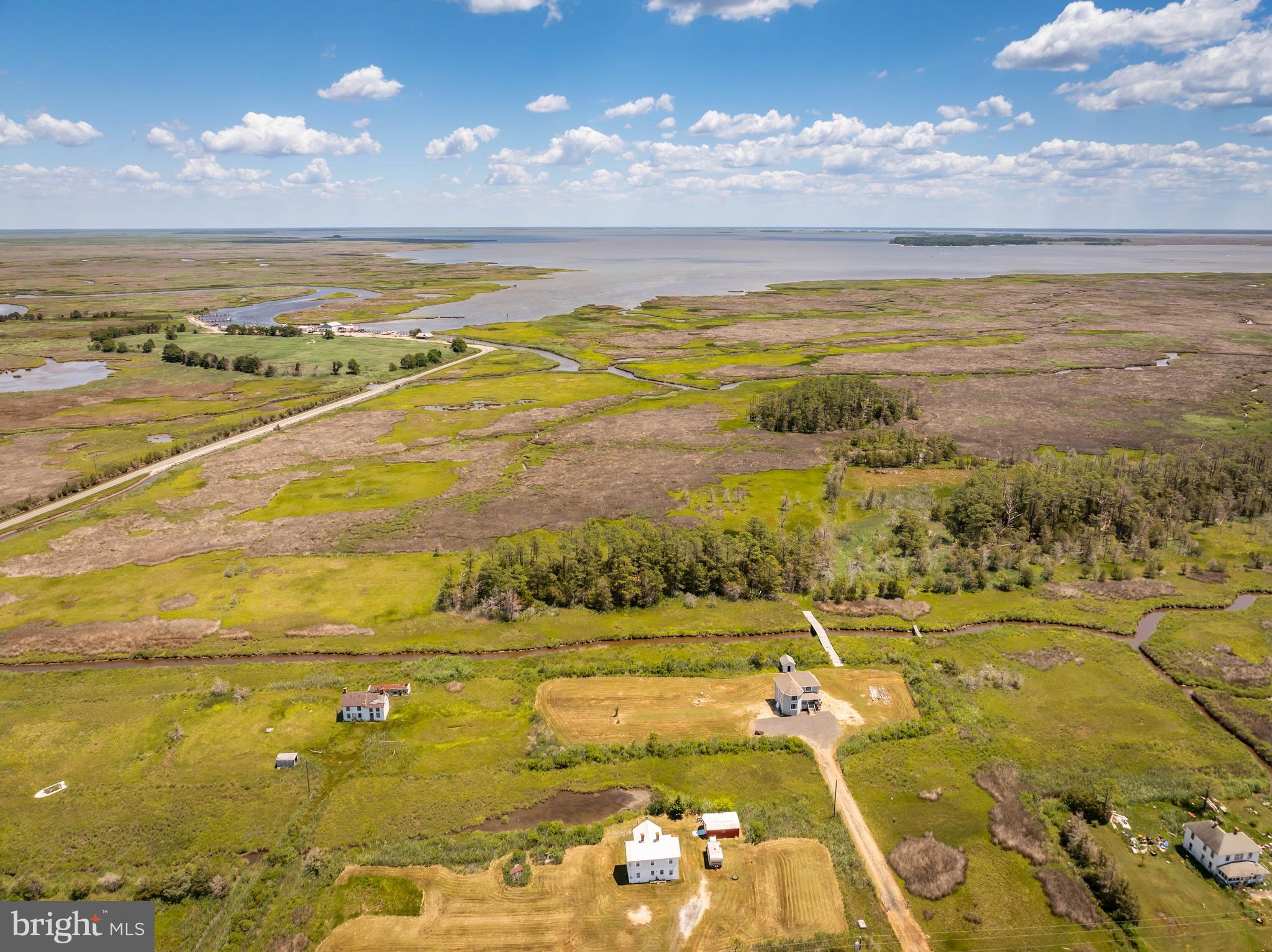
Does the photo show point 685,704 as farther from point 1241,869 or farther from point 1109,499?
point 1109,499

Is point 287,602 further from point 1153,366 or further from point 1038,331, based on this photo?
point 1038,331

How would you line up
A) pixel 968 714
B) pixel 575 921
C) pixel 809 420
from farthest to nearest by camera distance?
pixel 809 420, pixel 968 714, pixel 575 921

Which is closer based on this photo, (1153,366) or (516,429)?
(516,429)

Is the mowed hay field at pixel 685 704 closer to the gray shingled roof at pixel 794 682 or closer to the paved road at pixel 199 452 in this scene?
the gray shingled roof at pixel 794 682

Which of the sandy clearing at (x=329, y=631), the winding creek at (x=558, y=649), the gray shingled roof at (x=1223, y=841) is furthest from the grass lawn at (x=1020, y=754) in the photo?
the sandy clearing at (x=329, y=631)

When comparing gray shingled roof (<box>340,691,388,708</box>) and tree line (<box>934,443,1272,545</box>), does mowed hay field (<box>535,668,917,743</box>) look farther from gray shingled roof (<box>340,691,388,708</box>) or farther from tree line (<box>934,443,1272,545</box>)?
tree line (<box>934,443,1272,545</box>)

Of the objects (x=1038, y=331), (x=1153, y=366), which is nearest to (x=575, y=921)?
(x=1153, y=366)
